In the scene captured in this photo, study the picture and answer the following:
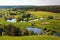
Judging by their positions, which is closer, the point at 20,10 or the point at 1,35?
the point at 1,35

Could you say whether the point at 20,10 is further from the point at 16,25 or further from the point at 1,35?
the point at 1,35

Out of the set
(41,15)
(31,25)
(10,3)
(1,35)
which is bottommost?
(1,35)

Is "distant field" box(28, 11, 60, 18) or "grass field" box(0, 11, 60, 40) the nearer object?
"grass field" box(0, 11, 60, 40)

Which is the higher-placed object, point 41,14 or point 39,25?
point 41,14

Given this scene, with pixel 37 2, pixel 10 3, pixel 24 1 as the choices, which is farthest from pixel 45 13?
pixel 10 3

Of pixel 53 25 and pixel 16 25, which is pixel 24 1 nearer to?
pixel 16 25

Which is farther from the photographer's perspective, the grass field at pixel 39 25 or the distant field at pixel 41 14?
the distant field at pixel 41 14

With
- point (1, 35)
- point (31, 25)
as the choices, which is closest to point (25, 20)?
point (31, 25)

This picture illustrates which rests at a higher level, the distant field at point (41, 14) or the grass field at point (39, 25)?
the distant field at point (41, 14)

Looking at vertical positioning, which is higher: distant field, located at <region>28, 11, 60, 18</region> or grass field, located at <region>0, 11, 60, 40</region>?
distant field, located at <region>28, 11, 60, 18</region>

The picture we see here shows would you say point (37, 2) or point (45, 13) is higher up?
point (37, 2)
